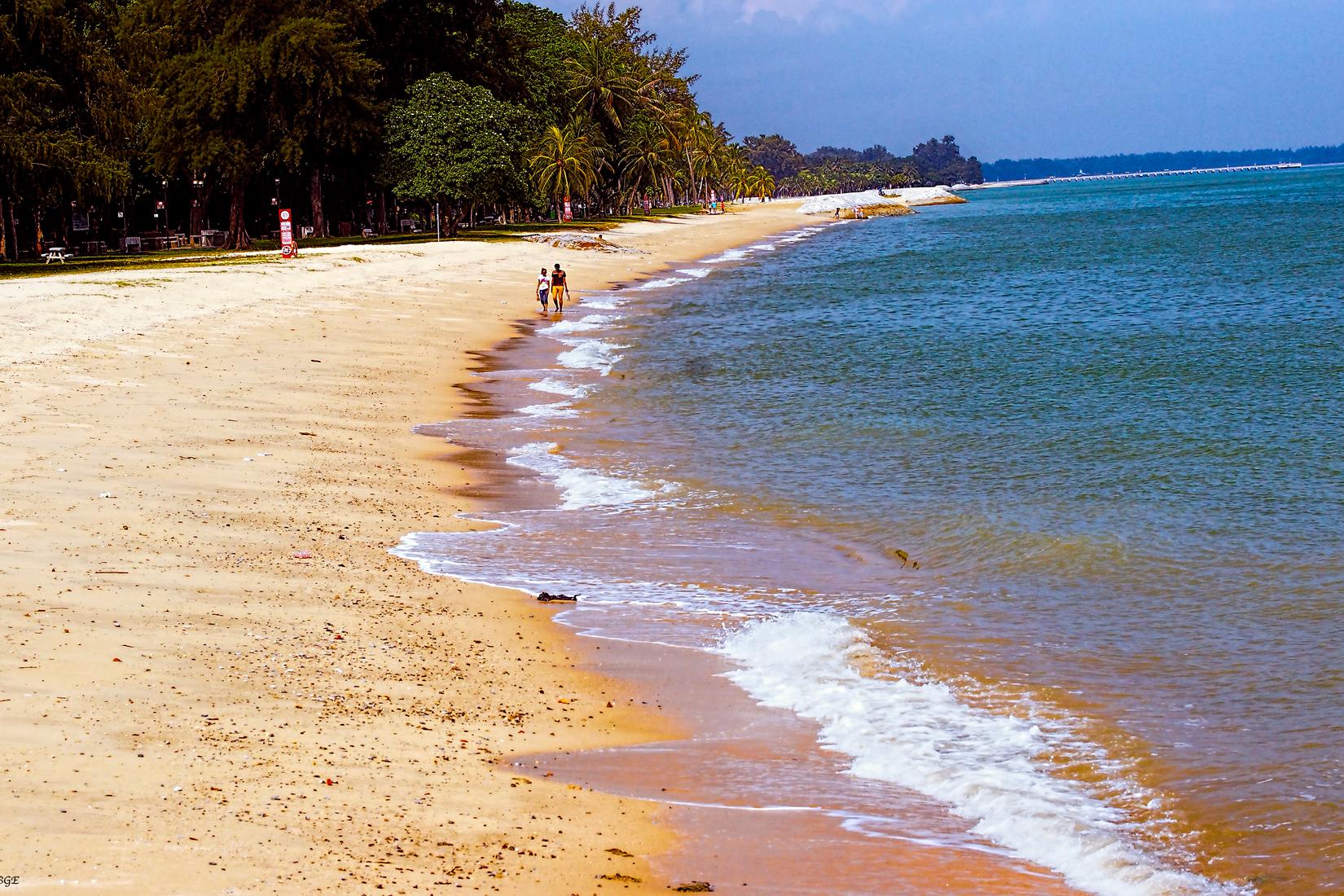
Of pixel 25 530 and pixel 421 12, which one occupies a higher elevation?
pixel 421 12

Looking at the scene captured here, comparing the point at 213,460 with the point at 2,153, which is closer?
the point at 213,460

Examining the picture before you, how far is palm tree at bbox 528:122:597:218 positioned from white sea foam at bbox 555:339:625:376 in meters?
51.4

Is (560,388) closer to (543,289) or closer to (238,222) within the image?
(543,289)

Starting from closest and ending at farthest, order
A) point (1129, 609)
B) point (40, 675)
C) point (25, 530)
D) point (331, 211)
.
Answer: point (40, 675) < point (25, 530) < point (1129, 609) < point (331, 211)

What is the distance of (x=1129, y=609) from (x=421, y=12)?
208ft

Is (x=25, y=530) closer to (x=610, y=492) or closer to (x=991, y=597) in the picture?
(x=610, y=492)

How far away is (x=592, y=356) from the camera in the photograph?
28.2m

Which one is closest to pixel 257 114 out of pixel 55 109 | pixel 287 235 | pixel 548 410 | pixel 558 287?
pixel 55 109

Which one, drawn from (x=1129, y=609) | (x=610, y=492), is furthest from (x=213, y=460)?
(x=1129, y=609)

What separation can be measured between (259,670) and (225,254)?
1760 inches

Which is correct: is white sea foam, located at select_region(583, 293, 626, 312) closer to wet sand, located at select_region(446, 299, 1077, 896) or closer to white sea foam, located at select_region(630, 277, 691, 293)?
white sea foam, located at select_region(630, 277, 691, 293)

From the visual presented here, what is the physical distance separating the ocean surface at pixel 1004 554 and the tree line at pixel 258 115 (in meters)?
22.1

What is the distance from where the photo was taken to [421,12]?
220 feet

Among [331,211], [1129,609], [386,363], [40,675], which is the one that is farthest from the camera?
[331,211]
